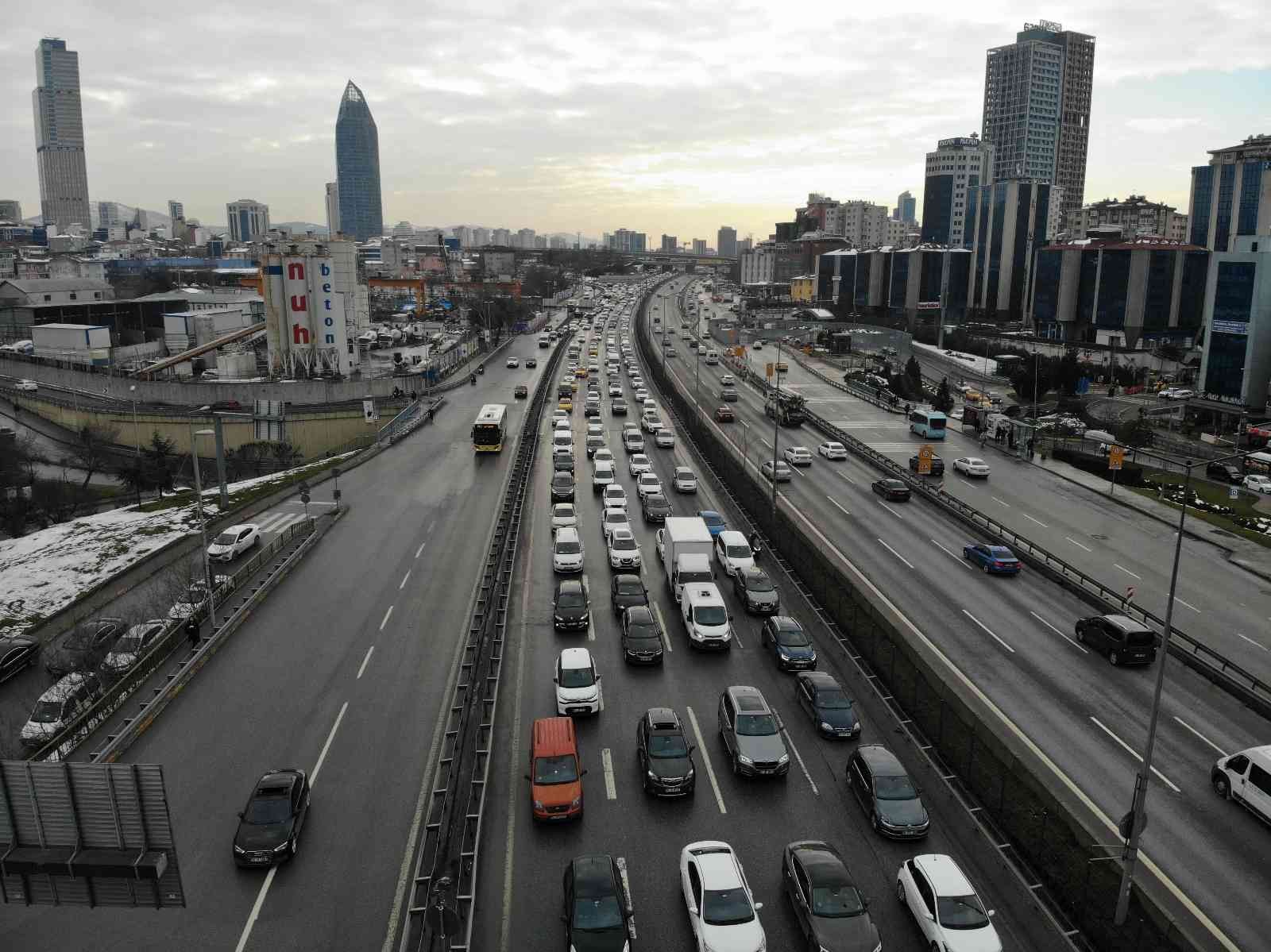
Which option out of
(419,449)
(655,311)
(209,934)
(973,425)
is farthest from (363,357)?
(209,934)

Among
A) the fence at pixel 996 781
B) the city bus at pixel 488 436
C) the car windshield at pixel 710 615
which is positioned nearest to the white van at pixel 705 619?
the car windshield at pixel 710 615

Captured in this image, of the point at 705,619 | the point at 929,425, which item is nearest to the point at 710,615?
the point at 705,619

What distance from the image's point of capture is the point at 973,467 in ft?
162

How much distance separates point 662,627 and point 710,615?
2136 millimetres

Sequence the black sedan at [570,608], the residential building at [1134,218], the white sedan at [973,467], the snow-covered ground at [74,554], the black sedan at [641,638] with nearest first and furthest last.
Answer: the black sedan at [641,638] → the black sedan at [570,608] → the snow-covered ground at [74,554] → the white sedan at [973,467] → the residential building at [1134,218]

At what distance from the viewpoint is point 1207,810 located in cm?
1870

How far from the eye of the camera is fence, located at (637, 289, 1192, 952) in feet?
49.2

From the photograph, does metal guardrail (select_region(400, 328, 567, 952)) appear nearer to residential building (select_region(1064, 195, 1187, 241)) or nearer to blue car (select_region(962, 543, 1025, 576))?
blue car (select_region(962, 543, 1025, 576))

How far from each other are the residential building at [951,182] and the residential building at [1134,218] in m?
21.4

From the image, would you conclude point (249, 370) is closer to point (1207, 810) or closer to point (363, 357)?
point (363, 357)

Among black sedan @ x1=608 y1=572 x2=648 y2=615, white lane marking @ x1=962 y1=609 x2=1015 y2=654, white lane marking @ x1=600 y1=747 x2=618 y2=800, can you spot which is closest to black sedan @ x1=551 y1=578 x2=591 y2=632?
black sedan @ x1=608 y1=572 x2=648 y2=615

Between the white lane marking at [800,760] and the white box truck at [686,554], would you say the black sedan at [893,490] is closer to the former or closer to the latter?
the white box truck at [686,554]

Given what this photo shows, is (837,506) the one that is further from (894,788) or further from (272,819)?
(272,819)

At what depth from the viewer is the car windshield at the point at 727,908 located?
14.3 m
